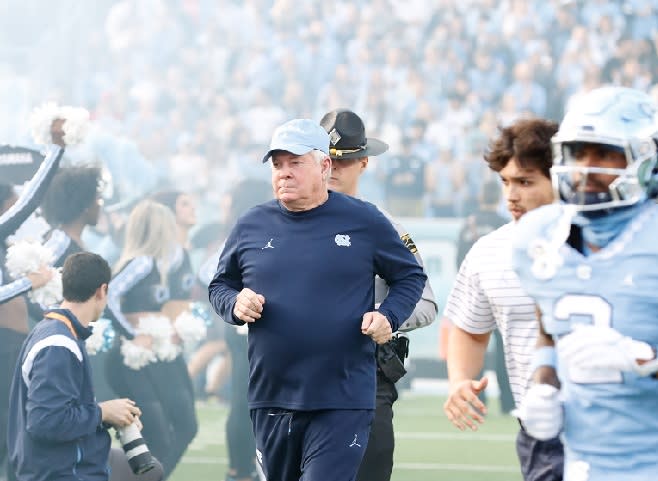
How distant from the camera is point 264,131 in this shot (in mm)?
10703

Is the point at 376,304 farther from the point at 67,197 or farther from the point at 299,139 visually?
the point at 67,197

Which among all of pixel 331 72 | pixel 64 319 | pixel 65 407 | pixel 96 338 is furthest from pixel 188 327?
pixel 331 72

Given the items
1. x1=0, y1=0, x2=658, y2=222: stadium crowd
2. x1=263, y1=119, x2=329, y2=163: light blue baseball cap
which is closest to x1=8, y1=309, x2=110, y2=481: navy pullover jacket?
x1=263, y1=119, x2=329, y2=163: light blue baseball cap

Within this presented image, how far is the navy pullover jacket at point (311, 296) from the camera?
3.82 m

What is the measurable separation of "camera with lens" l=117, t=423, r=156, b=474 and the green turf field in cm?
271

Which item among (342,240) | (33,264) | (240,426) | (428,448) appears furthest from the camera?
(428,448)

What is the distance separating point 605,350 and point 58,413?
8.30 ft

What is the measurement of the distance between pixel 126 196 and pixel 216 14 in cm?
240

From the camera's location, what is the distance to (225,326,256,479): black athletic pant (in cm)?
739

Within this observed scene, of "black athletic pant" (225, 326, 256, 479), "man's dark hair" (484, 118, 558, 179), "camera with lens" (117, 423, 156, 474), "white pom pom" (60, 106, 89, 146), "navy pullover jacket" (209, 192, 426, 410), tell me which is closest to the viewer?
"man's dark hair" (484, 118, 558, 179)

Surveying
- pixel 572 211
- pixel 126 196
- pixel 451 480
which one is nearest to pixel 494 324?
pixel 572 211

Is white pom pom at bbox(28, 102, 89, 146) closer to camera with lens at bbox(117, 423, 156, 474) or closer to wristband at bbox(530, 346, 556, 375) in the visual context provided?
camera with lens at bbox(117, 423, 156, 474)

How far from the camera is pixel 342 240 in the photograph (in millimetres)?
3939

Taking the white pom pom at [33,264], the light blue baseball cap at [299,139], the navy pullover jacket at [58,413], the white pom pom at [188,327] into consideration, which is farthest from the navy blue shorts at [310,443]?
the white pom pom at [188,327]
